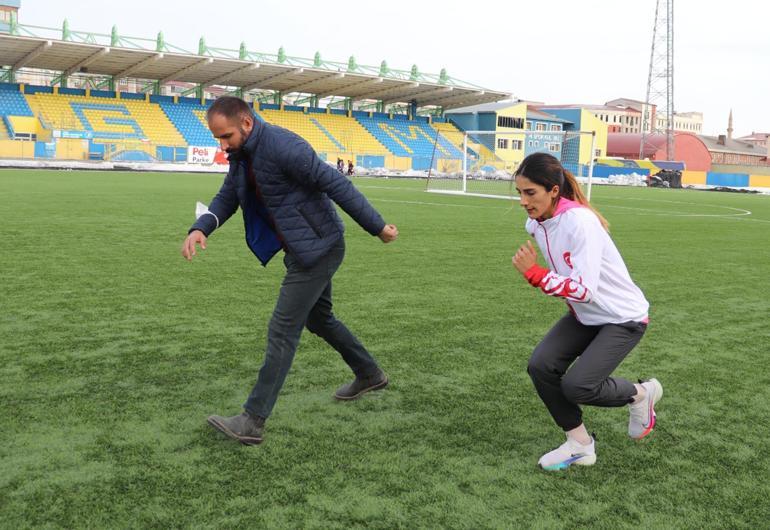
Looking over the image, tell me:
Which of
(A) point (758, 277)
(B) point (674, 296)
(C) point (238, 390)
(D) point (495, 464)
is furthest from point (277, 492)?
(A) point (758, 277)

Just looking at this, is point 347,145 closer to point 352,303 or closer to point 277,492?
point 352,303

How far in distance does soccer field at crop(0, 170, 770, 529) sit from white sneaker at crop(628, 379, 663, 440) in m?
0.10

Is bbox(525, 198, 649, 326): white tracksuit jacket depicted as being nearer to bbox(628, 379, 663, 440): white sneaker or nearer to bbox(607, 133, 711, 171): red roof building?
bbox(628, 379, 663, 440): white sneaker

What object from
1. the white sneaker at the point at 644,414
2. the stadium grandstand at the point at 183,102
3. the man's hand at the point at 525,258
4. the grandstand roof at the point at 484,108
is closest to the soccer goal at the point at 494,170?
the stadium grandstand at the point at 183,102

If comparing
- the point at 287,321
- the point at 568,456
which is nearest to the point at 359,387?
the point at 287,321

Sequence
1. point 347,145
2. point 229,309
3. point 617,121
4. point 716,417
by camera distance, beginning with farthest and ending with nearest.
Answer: point 617,121 → point 347,145 → point 229,309 → point 716,417

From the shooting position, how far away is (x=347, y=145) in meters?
57.8

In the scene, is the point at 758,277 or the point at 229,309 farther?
the point at 758,277

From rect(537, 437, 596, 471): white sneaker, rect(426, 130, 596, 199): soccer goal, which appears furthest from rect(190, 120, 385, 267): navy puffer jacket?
rect(426, 130, 596, 199): soccer goal

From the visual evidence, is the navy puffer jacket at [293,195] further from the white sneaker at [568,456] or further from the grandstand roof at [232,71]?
the grandstand roof at [232,71]

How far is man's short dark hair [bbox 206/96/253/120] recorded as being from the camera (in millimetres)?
3842

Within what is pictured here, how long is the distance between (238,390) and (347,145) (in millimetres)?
53796

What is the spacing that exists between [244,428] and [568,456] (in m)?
1.57

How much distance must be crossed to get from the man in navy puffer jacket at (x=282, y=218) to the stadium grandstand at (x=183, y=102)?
37397 mm
